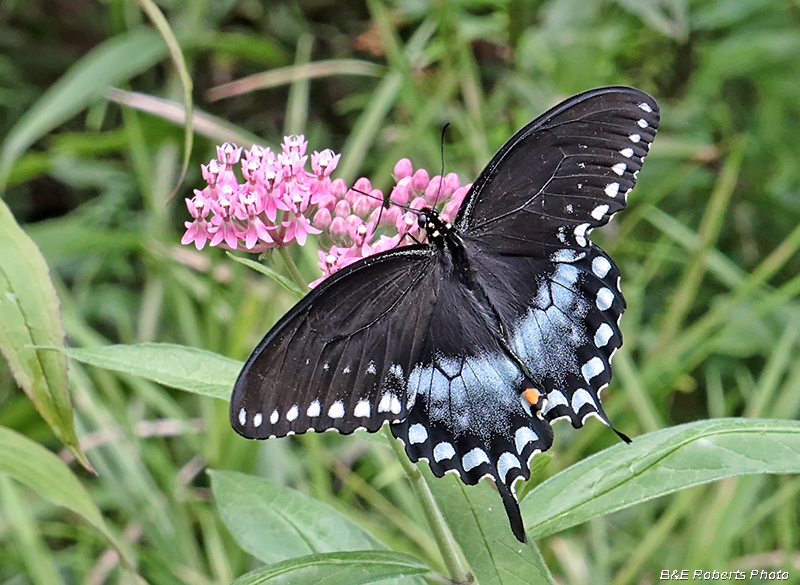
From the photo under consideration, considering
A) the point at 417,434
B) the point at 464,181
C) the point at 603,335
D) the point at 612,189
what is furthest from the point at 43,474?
the point at 464,181

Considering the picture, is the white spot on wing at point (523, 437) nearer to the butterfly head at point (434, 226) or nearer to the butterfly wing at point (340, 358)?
the butterfly wing at point (340, 358)

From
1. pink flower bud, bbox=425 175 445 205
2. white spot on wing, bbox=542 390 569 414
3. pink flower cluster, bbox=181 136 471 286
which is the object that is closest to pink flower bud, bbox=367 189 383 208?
pink flower cluster, bbox=181 136 471 286

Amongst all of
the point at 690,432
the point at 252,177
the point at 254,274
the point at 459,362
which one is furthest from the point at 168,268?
the point at 690,432

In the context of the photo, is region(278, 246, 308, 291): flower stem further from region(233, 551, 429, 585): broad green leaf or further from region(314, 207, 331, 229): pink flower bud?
region(233, 551, 429, 585): broad green leaf

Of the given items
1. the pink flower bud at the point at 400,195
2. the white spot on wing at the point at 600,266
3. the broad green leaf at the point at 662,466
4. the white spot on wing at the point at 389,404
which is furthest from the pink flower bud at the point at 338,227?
the broad green leaf at the point at 662,466

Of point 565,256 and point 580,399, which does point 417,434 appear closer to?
point 580,399

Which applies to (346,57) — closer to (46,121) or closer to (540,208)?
(46,121)
